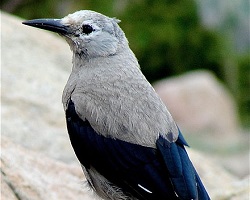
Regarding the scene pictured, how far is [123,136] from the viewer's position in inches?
181

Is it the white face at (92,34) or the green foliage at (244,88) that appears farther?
the green foliage at (244,88)

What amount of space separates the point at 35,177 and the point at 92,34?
3.22 feet

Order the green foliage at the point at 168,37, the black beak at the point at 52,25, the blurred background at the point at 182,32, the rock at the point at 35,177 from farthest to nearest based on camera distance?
the green foliage at the point at 168,37, the blurred background at the point at 182,32, the black beak at the point at 52,25, the rock at the point at 35,177

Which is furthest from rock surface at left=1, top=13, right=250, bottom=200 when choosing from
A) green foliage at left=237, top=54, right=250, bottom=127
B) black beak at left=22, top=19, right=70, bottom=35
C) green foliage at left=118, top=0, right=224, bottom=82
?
green foliage at left=237, top=54, right=250, bottom=127

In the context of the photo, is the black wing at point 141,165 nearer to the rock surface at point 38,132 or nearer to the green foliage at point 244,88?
the rock surface at point 38,132

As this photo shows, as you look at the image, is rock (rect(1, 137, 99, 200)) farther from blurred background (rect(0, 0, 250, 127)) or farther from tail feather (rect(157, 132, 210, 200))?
blurred background (rect(0, 0, 250, 127))

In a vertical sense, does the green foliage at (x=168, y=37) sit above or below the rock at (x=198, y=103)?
above

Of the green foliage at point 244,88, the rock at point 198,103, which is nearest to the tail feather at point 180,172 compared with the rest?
the rock at point 198,103

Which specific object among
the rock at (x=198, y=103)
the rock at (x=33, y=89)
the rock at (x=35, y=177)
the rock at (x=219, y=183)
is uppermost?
the rock at (x=33, y=89)

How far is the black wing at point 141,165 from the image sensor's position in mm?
4461

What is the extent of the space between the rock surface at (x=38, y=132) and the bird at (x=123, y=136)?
0.42m

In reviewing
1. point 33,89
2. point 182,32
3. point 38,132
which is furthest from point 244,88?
point 38,132

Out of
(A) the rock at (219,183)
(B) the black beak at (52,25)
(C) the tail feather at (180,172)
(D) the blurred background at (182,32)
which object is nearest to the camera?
(C) the tail feather at (180,172)

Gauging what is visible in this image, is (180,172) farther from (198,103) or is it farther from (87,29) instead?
(198,103)
